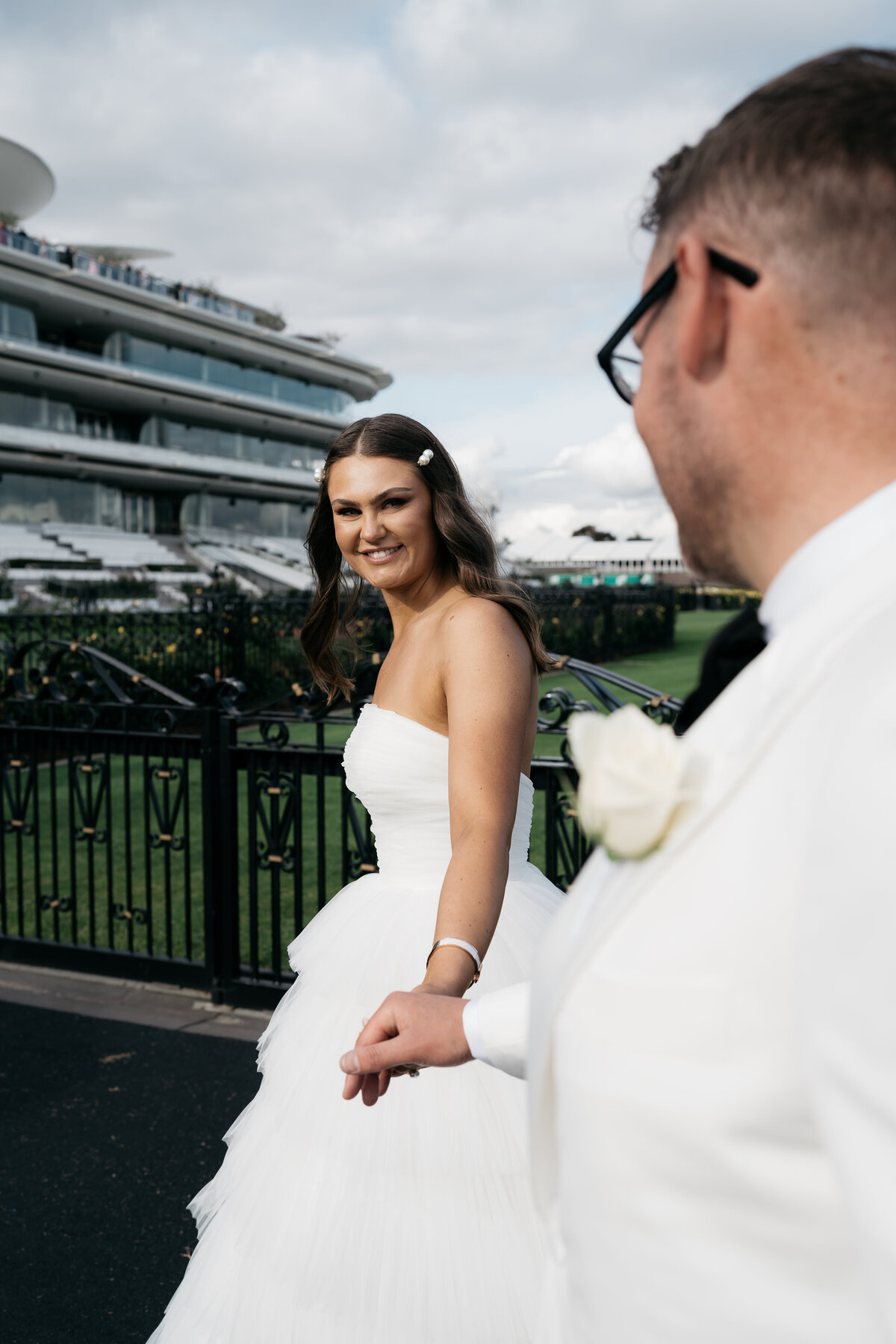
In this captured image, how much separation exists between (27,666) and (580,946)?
38.4ft

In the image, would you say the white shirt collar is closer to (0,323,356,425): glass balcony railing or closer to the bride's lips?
the bride's lips

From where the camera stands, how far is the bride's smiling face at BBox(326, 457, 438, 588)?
7.63 feet

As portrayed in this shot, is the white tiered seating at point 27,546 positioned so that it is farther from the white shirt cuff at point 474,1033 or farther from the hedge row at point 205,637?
the white shirt cuff at point 474,1033

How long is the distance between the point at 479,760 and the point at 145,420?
206 ft

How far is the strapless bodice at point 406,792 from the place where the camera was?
2.18 meters

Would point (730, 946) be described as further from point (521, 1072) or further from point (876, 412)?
point (521, 1072)

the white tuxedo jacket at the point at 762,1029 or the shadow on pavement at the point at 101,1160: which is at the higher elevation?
the white tuxedo jacket at the point at 762,1029

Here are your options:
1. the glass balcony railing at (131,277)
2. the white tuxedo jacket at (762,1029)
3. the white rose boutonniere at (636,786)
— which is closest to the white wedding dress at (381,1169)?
the white tuxedo jacket at (762,1029)

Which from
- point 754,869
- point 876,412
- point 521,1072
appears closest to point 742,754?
point 754,869

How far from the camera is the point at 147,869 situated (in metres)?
5.12

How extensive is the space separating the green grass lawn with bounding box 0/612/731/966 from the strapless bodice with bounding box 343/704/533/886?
2.38 meters

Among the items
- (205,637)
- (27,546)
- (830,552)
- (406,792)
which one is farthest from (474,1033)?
(27,546)

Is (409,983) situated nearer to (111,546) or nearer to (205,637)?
(205,637)

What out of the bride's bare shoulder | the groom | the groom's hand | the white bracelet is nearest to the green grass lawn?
the bride's bare shoulder
